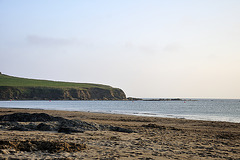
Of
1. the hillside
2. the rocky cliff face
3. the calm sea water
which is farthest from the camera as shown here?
the hillside

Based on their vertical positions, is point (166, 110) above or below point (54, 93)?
below

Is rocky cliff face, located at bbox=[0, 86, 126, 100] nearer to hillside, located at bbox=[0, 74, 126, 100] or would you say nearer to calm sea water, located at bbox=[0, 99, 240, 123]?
hillside, located at bbox=[0, 74, 126, 100]

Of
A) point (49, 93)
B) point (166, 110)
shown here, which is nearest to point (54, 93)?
point (49, 93)

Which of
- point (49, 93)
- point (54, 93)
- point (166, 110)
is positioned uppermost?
point (54, 93)

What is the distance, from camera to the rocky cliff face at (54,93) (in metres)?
161

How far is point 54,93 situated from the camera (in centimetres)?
17538

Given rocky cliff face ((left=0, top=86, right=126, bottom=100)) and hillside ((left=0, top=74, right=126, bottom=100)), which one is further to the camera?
hillside ((left=0, top=74, right=126, bottom=100))

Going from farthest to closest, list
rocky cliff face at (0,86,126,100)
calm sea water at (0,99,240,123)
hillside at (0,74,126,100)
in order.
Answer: hillside at (0,74,126,100), rocky cliff face at (0,86,126,100), calm sea water at (0,99,240,123)

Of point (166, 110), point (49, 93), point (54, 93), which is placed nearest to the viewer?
point (166, 110)

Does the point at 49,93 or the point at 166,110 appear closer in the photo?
the point at 166,110

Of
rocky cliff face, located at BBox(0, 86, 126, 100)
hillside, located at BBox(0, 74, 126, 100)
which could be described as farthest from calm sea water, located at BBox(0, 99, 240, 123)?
hillside, located at BBox(0, 74, 126, 100)

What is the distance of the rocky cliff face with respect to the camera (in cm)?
16100

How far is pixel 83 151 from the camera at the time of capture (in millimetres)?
9109

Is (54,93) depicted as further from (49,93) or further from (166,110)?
(166,110)
